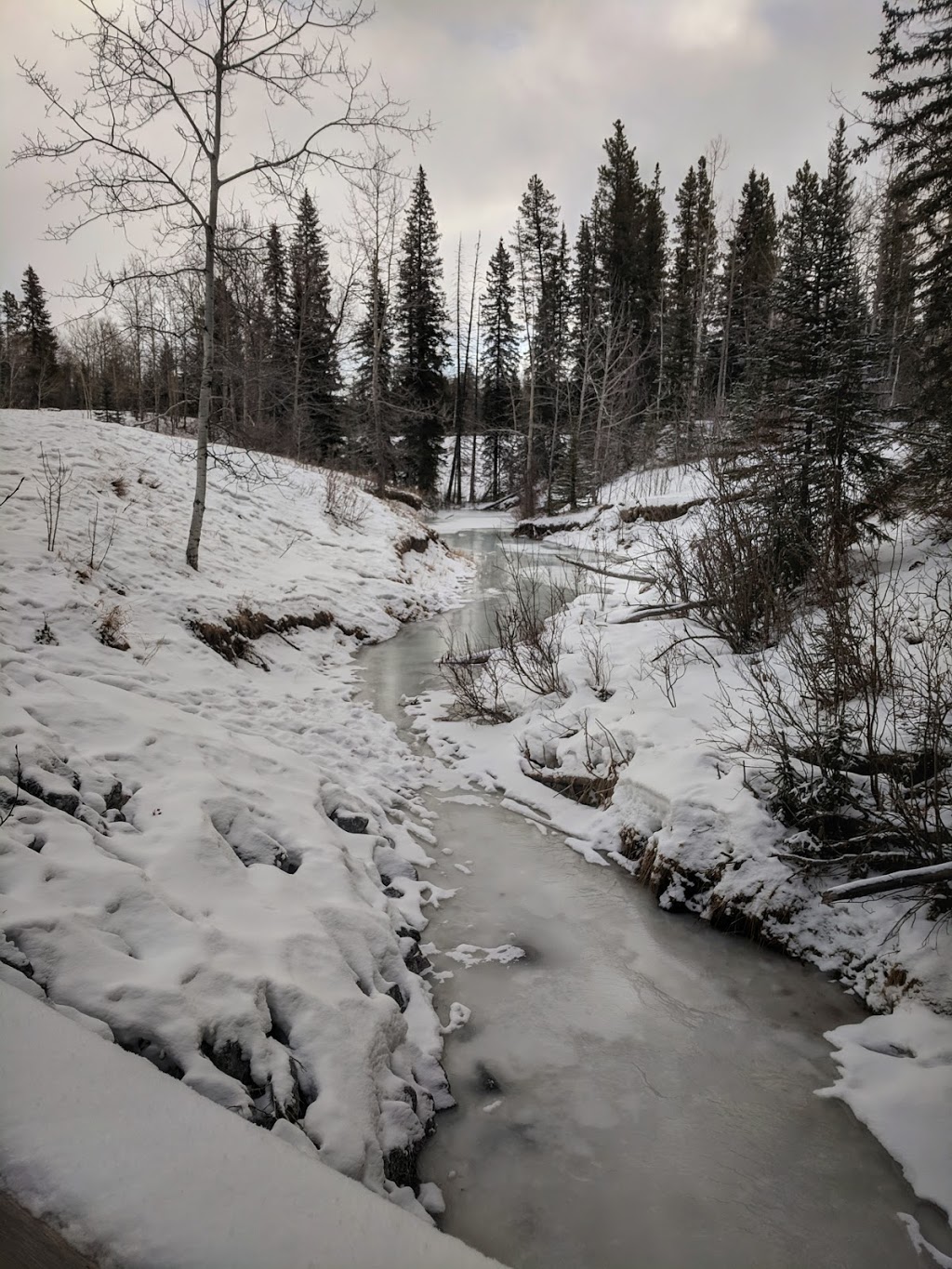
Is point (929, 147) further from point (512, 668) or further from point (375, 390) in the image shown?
point (375, 390)

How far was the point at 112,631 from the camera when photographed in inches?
261

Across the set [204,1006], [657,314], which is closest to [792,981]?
[204,1006]

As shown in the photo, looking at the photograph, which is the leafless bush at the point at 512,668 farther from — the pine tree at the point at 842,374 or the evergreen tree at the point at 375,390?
the evergreen tree at the point at 375,390

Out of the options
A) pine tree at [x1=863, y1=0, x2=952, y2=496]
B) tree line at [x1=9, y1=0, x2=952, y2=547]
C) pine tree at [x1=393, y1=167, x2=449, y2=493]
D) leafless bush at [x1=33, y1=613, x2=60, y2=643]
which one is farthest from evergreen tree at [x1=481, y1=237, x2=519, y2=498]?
leafless bush at [x1=33, y1=613, x2=60, y2=643]

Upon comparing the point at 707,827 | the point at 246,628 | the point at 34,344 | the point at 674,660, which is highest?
Answer: the point at 34,344

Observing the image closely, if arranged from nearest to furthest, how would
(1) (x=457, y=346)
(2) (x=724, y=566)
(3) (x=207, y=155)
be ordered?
(2) (x=724, y=566) → (3) (x=207, y=155) → (1) (x=457, y=346)

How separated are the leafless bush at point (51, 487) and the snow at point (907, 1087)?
345 inches

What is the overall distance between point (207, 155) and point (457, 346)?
3488 cm

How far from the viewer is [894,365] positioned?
23766 millimetres

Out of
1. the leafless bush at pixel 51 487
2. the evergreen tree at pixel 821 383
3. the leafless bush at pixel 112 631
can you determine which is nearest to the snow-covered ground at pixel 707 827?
the evergreen tree at pixel 821 383

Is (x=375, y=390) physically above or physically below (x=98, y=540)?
above

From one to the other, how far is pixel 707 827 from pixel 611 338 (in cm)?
2615

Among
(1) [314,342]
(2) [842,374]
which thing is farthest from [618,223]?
(2) [842,374]

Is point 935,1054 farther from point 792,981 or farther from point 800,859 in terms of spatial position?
point 800,859
